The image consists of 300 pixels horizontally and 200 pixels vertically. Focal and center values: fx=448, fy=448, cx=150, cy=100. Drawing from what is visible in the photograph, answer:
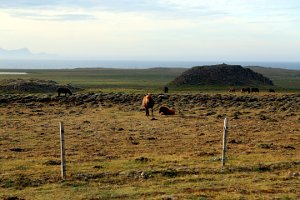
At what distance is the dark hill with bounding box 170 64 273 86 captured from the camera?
96.7 m

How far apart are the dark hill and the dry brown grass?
61577 millimetres

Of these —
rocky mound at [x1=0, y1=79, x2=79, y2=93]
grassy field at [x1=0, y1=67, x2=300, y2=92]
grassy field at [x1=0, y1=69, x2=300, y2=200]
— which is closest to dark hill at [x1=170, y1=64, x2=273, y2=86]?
grassy field at [x1=0, y1=67, x2=300, y2=92]

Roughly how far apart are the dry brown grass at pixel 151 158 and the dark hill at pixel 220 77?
202 feet

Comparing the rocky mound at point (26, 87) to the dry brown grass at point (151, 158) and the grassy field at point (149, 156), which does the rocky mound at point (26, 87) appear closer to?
the grassy field at point (149, 156)

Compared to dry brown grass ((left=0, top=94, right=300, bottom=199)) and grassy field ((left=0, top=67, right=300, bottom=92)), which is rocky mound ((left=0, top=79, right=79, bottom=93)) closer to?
grassy field ((left=0, top=67, right=300, bottom=92))

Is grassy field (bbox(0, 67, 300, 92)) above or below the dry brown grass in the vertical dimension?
below

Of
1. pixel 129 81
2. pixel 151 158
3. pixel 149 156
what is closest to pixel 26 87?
pixel 129 81

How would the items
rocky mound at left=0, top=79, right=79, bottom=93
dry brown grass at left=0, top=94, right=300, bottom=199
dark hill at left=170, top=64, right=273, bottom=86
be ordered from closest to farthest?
dry brown grass at left=0, top=94, right=300, bottom=199 < rocky mound at left=0, top=79, right=79, bottom=93 < dark hill at left=170, top=64, right=273, bottom=86

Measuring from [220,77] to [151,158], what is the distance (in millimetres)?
83048

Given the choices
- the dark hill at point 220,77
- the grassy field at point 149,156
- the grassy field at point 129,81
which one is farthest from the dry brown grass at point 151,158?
A: the dark hill at point 220,77

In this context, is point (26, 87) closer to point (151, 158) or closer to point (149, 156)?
point (149, 156)

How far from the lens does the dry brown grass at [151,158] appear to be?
1294cm

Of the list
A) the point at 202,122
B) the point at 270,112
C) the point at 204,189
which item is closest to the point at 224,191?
the point at 204,189

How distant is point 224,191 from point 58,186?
16.4ft
